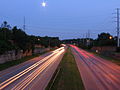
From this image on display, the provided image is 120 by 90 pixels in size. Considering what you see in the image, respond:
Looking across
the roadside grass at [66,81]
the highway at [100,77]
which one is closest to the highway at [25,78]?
the roadside grass at [66,81]

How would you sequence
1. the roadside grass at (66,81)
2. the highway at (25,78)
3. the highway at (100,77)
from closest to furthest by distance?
1. the highway at (25,78)
2. the roadside grass at (66,81)
3. the highway at (100,77)

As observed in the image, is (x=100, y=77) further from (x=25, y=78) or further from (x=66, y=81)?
(x=25, y=78)

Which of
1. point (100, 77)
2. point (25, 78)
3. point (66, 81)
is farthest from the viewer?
point (100, 77)

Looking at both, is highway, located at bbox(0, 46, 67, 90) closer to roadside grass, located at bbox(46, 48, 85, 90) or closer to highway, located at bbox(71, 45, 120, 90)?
roadside grass, located at bbox(46, 48, 85, 90)

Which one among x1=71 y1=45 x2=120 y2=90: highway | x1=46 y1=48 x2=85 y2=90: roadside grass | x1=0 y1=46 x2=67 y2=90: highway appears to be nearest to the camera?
x1=0 y1=46 x2=67 y2=90: highway

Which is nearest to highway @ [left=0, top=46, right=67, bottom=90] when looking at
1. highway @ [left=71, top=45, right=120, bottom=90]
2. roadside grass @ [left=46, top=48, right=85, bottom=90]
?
roadside grass @ [left=46, top=48, right=85, bottom=90]

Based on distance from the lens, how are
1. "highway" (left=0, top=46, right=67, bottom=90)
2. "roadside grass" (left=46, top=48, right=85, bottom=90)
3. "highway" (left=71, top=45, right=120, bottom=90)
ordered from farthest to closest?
"highway" (left=71, top=45, right=120, bottom=90) → "roadside grass" (left=46, top=48, right=85, bottom=90) → "highway" (left=0, top=46, right=67, bottom=90)

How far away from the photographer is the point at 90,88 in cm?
1338

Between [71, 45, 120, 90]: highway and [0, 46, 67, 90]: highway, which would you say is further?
[71, 45, 120, 90]: highway

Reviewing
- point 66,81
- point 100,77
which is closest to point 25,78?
point 66,81

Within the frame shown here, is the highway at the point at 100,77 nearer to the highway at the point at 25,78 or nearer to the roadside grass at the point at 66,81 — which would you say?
the roadside grass at the point at 66,81

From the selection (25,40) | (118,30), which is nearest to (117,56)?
(118,30)

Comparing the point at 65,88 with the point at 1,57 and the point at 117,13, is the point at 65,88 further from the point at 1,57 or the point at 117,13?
the point at 117,13

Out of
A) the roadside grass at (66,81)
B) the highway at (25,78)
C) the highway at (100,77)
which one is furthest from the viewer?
the highway at (100,77)
